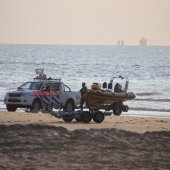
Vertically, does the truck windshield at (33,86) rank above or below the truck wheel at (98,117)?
above

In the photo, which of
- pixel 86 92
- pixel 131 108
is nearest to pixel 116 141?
pixel 86 92

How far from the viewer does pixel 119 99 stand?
31250 mm

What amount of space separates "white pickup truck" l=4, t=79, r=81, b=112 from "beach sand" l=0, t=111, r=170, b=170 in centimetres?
1091

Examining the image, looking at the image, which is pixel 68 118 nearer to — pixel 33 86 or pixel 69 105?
pixel 69 105

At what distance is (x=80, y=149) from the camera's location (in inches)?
571

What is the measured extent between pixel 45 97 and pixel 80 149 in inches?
535

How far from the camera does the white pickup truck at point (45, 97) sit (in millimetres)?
27922

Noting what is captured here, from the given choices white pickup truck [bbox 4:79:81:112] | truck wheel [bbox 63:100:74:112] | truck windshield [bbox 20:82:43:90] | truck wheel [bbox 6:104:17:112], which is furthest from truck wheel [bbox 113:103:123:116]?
truck wheel [bbox 6:104:17:112]

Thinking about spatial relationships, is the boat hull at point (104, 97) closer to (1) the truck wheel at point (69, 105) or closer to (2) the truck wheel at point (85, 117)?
(1) the truck wheel at point (69, 105)

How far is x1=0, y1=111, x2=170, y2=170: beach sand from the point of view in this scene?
1332 centimetres

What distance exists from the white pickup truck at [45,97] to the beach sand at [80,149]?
35.8ft

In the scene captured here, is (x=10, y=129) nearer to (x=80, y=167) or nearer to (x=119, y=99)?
(x=80, y=167)

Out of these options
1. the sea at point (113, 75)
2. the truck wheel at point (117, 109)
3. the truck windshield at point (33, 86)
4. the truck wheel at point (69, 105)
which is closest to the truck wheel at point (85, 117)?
the truck wheel at point (69, 105)

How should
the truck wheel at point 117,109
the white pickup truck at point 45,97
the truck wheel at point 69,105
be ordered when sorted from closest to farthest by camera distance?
the white pickup truck at point 45,97 → the truck wheel at point 69,105 → the truck wheel at point 117,109
